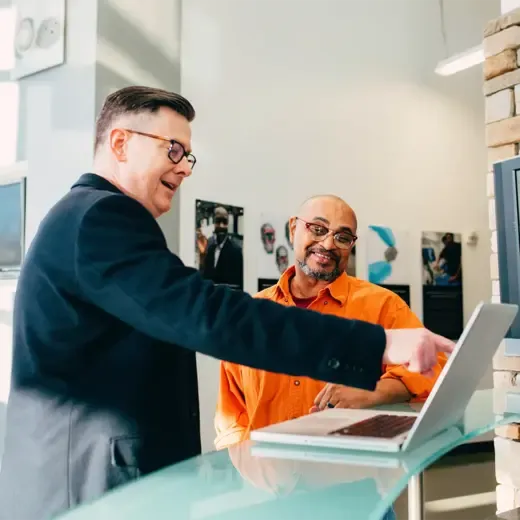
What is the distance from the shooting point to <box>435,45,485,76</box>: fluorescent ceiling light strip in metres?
4.58

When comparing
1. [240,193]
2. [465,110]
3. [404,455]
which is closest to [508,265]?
[404,455]

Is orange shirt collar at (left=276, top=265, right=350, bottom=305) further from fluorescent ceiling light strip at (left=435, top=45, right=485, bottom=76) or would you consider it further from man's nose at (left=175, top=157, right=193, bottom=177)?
fluorescent ceiling light strip at (left=435, top=45, right=485, bottom=76)

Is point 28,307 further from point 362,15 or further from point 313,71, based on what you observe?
point 362,15

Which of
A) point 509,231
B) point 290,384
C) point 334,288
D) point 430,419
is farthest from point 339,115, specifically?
point 430,419

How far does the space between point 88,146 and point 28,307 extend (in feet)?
6.16

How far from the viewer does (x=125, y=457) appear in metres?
1.13

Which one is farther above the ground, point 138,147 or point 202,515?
point 138,147

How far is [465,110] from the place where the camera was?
5.76 m

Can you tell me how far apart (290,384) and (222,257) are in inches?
88.6

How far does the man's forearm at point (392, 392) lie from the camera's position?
176cm

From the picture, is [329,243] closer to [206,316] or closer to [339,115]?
[206,316]

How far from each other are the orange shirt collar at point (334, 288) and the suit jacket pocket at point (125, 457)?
109 centimetres

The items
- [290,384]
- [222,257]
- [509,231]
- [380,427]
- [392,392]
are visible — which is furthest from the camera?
[222,257]

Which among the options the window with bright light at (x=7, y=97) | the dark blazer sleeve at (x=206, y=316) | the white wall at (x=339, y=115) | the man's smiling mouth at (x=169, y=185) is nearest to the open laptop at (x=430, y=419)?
the dark blazer sleeve at (x=206, y=316)
